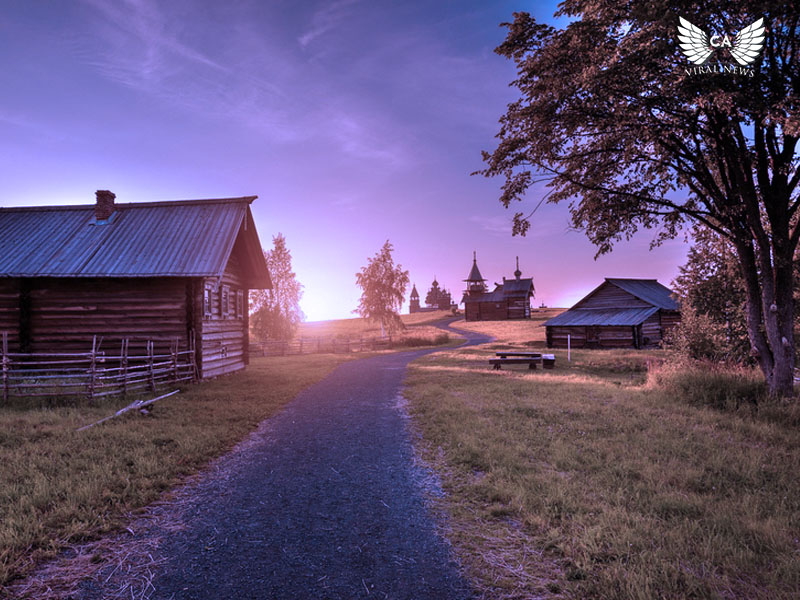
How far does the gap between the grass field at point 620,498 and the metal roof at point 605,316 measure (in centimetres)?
2518

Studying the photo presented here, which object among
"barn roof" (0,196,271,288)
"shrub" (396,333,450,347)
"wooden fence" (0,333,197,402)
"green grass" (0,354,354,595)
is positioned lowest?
"shrub" (396,333,450,347)

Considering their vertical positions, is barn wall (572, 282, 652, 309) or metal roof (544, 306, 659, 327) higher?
barn wall (572, 282, 652, 309)

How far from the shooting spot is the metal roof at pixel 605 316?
32344 millimetres

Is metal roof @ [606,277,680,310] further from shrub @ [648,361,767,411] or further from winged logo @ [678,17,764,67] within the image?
winged logo @ [678,17,764,67]

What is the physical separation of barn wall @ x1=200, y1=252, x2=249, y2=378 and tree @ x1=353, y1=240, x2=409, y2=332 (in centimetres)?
2335

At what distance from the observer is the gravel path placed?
3.41 meters

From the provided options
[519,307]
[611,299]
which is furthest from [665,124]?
[519,307]

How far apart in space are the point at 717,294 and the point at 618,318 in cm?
2149

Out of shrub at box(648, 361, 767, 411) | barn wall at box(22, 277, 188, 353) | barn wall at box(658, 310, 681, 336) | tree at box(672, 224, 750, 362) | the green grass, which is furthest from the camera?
barn wall at box(658, 310, 681, 336)

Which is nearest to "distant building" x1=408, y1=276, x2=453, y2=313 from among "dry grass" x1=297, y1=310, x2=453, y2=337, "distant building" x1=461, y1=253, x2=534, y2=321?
"dry grass" x1=297, y1=310, x2=453, y2=337

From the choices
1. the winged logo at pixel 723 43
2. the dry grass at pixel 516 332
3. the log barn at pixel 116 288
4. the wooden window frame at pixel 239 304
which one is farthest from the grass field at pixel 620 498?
the dry grass at pixel 516 332

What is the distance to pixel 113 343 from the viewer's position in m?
15.3

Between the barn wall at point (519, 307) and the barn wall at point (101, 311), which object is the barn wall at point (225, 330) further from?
the barn wall at point (519, 307)

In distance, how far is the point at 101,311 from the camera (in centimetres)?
1547
